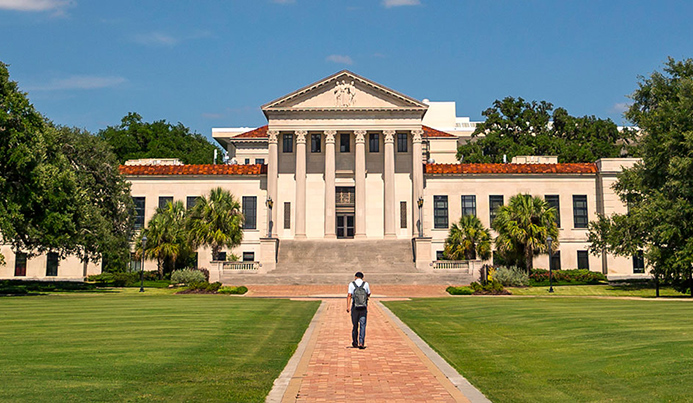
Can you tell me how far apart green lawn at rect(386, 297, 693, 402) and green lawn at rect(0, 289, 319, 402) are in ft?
13.5

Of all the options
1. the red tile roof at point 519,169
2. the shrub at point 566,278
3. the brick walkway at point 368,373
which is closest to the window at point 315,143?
the red tile roof at point 519,169

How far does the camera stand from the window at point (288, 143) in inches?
2724

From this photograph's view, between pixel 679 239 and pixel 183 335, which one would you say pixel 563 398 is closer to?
pixel 183 335

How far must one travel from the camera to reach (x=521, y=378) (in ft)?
40.2

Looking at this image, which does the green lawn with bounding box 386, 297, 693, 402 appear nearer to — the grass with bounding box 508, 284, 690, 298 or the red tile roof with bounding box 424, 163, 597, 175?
the grass with bounding box 508, 284, 690, 298

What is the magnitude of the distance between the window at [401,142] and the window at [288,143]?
10873 mm

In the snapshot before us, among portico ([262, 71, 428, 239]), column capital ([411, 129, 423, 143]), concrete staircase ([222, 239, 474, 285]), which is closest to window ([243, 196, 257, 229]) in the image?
portico ([262, 71, 428, 239])

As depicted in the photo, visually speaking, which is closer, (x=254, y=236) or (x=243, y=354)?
(x=243, y=354)

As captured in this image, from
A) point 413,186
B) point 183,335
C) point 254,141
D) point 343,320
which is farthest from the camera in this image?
point 254,141

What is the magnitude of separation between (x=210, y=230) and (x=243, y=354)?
39.7m

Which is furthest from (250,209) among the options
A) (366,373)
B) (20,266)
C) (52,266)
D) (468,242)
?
(366,373)

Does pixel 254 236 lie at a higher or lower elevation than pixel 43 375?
higher

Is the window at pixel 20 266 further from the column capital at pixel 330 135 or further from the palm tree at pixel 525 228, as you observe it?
the palm tree at pixel 525 228

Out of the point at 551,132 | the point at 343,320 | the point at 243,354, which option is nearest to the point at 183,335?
the point at 243,354
